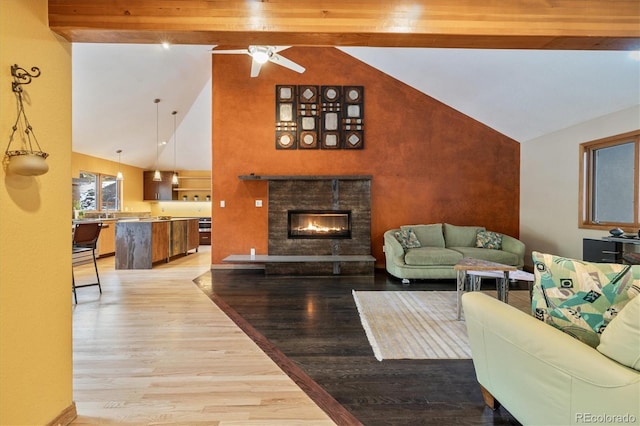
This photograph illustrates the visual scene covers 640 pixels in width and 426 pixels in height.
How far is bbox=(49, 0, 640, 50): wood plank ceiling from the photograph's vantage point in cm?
164

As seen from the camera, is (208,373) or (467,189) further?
(467,189)

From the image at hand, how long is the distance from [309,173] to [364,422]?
14.6 feet

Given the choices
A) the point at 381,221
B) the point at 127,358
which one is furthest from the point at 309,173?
the point at 127,358

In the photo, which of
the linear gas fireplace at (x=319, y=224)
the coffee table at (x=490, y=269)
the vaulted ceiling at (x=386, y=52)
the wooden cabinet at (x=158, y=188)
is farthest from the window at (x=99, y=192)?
the coffee table at (x=490, y=269)

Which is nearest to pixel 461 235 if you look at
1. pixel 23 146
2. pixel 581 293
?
pixel 581 293

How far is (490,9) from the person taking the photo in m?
1.69

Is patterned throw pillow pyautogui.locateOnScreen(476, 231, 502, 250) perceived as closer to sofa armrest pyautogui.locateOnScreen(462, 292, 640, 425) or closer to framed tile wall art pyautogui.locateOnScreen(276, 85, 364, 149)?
framed tile wall art pyautogui.locateOnScreen(276, 85, 364, 149)

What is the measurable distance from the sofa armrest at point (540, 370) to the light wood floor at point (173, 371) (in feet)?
3.11

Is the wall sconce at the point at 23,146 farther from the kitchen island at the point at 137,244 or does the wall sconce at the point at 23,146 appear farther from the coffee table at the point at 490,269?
the kitchen island at the point at 137,244

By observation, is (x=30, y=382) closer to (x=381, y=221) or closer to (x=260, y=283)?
(x=260, y=283)

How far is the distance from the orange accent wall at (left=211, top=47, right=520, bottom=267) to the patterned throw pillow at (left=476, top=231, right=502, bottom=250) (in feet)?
2.10

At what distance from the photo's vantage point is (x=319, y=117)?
18.7ft

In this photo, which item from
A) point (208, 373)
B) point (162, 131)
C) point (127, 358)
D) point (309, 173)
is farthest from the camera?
A: point (162, 131)

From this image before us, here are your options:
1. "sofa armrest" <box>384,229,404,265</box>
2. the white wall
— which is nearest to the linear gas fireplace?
"sofa armrest" <box>384,229,404,265</box>
